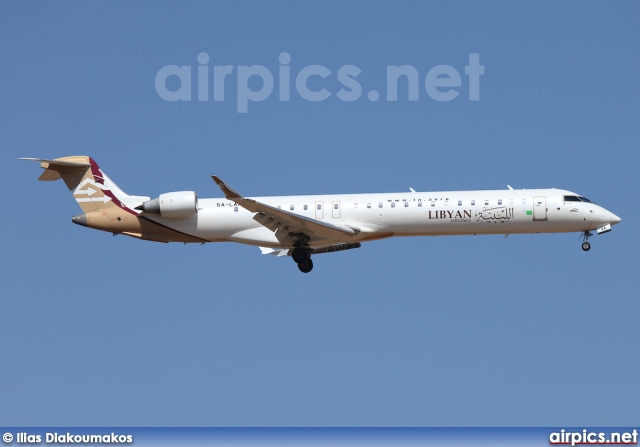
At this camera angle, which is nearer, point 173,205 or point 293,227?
point 293,227

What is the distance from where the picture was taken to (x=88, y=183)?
46344 mm

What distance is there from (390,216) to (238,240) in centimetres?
559

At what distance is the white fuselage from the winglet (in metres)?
3.10

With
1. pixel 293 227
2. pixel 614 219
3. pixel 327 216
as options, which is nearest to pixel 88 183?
pixel 293 227

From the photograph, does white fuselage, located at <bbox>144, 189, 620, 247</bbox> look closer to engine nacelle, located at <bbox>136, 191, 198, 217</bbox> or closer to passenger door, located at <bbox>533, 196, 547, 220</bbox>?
passenger door, located at <bbox>533, 196, 547, 220</bbox>

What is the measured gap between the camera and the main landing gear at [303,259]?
146ft

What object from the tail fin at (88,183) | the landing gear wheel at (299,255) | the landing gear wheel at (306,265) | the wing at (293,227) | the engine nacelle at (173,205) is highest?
the tail fin at (88,183)

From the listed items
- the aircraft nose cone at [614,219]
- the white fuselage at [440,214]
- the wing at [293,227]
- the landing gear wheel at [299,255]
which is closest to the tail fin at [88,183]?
the white fuselage at [440,214]

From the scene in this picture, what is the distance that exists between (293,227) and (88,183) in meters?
8.18

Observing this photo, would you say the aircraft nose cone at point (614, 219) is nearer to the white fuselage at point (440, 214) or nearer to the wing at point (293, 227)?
the white fuselage at point (440, 214)

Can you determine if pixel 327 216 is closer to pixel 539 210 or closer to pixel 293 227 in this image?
pixel 293 227

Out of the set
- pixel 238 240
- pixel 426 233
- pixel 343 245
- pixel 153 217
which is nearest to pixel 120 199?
pixel 153 217

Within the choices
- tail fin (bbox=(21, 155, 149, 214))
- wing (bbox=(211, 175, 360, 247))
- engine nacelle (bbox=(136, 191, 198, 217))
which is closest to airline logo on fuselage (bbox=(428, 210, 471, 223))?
wing (bbox=(211, 175, 360, 247))

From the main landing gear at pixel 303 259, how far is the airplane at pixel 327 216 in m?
0.04
